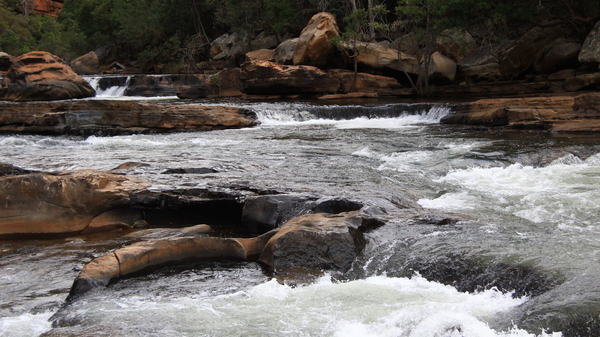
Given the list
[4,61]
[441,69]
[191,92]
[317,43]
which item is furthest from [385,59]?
[4,61]

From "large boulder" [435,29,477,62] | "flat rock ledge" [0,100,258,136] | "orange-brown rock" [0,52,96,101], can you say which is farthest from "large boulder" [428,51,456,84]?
"orange-brown rock" [0,52,96,101]

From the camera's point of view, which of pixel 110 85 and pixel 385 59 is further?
pixel 110 85

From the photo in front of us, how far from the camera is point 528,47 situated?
21156 millimetres

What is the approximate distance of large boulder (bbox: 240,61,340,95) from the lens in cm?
2181

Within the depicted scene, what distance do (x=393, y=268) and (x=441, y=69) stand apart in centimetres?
1912

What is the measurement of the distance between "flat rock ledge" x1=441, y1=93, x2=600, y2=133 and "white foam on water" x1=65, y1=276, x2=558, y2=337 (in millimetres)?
9157

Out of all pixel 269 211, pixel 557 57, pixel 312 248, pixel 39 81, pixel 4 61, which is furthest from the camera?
pixel 4 61

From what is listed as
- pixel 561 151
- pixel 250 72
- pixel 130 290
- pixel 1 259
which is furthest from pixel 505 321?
pixel 250 72

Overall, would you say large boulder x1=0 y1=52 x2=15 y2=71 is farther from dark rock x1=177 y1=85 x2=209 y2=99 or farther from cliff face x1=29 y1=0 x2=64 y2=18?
cliff face x1=29 y1=0 x2=64 y2=18

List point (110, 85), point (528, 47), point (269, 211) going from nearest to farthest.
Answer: point (269, 211)
point (528, 47)
point (110, 85)

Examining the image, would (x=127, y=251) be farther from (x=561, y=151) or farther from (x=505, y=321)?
(x=561, y=151)

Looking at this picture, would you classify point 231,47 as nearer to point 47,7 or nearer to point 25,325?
point 25,325

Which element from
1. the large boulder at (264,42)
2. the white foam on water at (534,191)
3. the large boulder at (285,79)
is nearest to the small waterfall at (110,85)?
the large boulder at (285,79)

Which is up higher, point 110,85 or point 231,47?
point 231,47
